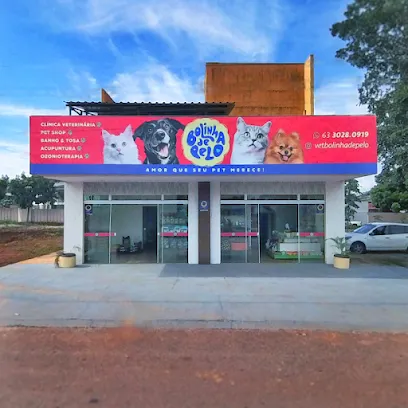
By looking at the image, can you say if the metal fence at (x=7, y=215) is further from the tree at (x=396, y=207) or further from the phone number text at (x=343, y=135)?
the phone number text at (x=343, y=135)

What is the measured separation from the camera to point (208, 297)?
917cm

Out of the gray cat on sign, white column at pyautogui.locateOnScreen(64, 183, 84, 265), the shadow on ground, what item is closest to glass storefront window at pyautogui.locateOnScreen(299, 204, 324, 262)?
the shadow on ground

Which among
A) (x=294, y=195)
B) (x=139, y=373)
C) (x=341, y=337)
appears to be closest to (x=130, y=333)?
(x=139, y=373)

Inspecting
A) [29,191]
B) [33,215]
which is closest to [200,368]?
[33,215]

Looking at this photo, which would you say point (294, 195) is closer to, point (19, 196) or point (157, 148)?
point (157, 148)

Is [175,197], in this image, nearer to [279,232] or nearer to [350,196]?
[279,232]

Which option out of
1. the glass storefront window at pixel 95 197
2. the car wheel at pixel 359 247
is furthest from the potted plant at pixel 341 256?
the glass storefront window at pixel 95 197

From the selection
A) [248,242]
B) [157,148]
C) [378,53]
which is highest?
[378,53]

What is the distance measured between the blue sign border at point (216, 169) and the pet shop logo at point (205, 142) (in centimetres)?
27

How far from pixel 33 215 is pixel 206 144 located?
4372 cm

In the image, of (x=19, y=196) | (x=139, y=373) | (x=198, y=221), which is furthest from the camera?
(x=19, y=196)

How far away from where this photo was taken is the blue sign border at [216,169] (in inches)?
464

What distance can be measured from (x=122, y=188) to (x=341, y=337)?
9905mm

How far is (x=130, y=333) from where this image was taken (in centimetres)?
671
